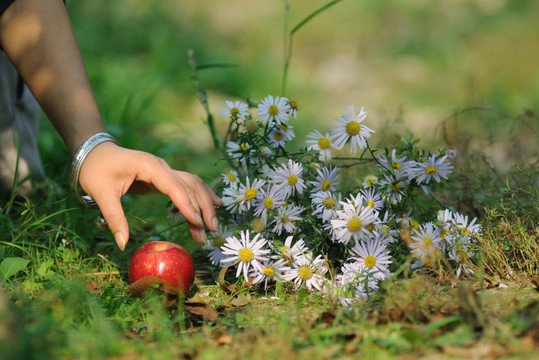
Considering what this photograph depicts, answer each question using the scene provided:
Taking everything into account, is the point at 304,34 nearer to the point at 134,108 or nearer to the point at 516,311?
the point at 134,108

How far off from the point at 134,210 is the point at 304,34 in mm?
5696

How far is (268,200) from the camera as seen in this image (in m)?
2.08

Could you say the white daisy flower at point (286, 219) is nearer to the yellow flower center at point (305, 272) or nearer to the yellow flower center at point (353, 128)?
the yellow flower center at point (305, 272)

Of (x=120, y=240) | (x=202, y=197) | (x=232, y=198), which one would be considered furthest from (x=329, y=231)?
(x=120, y=240)

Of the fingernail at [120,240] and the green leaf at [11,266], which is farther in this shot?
the green leaf at [11,266]

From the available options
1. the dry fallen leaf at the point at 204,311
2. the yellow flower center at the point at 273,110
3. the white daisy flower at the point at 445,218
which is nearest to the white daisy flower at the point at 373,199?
the white daisy flower at the point at 445,218

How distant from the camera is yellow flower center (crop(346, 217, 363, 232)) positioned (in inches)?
78.2

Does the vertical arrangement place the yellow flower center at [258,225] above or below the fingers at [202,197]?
below

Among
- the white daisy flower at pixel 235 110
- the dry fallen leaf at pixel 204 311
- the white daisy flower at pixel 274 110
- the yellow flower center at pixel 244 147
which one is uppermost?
the white daisy flower at pixel 235 110

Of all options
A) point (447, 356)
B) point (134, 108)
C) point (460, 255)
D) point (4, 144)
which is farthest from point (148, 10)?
point (447, 356)

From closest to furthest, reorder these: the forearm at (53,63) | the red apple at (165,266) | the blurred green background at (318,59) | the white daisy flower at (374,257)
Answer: the white daisy flower at (374,257), the red apple at (165,266), the forearm at (53,63), the blurred green background at (318,59)

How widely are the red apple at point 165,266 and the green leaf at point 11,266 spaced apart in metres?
0.42

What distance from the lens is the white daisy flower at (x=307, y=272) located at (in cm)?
202

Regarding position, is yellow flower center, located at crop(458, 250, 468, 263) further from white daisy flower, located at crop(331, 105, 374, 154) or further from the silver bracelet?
the silver bracelet
